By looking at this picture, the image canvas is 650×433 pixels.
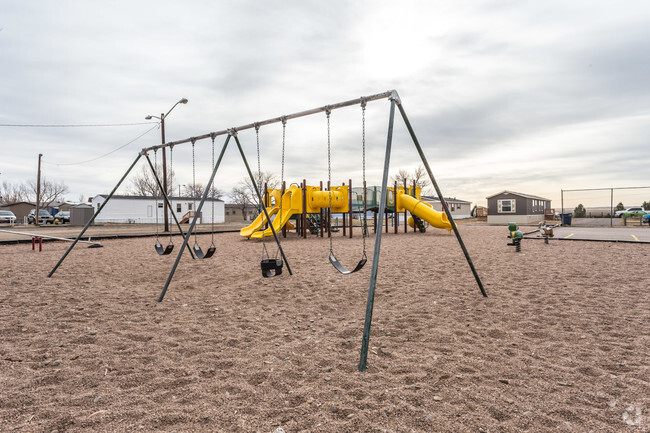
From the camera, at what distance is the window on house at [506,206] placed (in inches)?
1389

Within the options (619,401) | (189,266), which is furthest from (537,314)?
(189,266)

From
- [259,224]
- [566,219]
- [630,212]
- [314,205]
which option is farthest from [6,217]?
[630,212]

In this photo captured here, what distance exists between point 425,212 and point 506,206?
74.6ft

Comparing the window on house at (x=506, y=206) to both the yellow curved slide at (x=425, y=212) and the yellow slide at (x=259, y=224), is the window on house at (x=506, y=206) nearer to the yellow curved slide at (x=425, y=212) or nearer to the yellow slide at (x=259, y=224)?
the yellow curved slide at (x=425, y=212)

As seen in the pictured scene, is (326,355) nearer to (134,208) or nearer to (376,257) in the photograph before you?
(376,257)

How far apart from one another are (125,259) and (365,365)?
876 centimetres

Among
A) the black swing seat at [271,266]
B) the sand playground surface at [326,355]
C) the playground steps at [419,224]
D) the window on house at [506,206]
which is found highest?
the window on house at [506,206]

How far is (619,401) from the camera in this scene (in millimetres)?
2477

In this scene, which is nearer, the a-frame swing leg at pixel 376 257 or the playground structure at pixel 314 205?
the a-frame swing leg at pixel 376 257

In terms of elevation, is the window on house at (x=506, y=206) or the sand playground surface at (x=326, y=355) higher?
the window on house at (x=506, y=206)

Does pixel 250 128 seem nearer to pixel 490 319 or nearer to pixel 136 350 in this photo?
pixel 136 350

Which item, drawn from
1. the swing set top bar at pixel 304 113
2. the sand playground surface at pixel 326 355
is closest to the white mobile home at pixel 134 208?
the swing set top bar at pixel 304 113

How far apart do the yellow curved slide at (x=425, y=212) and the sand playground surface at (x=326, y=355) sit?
10.5m

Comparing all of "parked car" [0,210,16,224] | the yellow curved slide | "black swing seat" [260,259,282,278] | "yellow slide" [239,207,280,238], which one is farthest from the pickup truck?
"parked car" [0,210,16,224]
